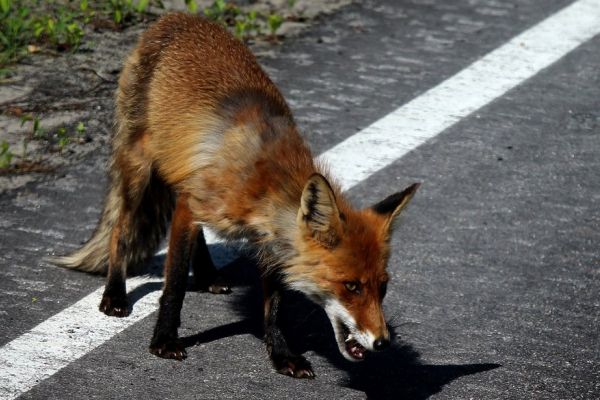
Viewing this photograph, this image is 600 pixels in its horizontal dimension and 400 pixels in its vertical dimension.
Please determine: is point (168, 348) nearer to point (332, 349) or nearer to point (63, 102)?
point (332, 349)

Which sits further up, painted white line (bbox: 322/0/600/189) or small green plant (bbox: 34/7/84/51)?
small green plant (bbox: 34/7/84/51)

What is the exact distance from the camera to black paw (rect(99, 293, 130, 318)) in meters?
4.88

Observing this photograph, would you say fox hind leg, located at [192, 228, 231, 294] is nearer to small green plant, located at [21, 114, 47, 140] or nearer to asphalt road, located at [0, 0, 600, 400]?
asphalt road, located at [0, 0, 600, 400]

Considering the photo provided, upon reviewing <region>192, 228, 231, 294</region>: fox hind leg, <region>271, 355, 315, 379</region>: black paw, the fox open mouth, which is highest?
the fox open mouth

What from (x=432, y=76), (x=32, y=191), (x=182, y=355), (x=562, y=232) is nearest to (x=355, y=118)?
(x=432, y=76)

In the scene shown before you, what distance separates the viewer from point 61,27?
24.5 feet

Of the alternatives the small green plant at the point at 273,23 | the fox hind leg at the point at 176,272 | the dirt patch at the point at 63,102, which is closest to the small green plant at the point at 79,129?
the dirt patch at the point at 63,102

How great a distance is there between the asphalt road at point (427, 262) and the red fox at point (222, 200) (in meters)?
0.20

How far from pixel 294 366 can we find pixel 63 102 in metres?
3.20

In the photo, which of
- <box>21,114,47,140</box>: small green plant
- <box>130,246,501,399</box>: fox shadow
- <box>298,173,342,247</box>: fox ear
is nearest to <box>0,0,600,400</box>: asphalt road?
<box>130,246,501,399</box>: fox shadow

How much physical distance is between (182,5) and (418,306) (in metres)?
4.26

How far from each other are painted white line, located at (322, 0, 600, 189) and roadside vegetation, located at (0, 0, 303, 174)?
1.63 m

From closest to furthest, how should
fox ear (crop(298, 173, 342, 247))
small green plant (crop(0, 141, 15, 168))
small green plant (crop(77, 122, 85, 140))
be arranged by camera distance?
fox ear (crop(298, 173, 342, 247)) → small green plant (crop(0, 141, 15, 168)) → small green plant (crop(77, 122, 85, 140))

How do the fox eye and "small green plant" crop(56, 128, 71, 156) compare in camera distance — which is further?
"small green plant" crop(56, 128, 71, 156)
